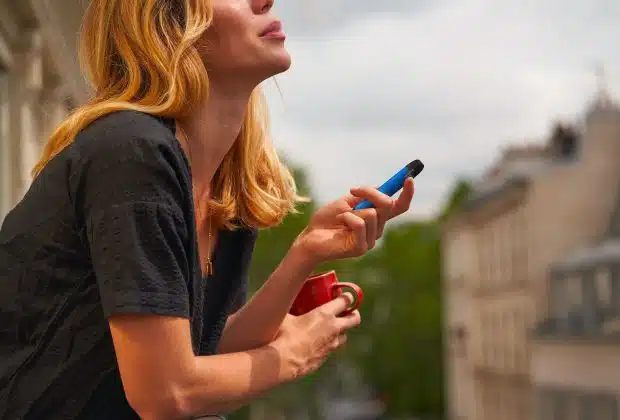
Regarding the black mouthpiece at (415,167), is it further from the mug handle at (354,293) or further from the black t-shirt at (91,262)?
the black t-shirt at (91,262)

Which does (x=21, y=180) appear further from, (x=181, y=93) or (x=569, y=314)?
(x=569, y=314)

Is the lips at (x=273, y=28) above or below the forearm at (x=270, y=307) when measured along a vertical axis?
above

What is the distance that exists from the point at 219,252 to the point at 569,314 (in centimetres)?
3381

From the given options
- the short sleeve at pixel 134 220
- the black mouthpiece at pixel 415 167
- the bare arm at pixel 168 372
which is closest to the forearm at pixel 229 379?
the bare arm at pixel 168 372

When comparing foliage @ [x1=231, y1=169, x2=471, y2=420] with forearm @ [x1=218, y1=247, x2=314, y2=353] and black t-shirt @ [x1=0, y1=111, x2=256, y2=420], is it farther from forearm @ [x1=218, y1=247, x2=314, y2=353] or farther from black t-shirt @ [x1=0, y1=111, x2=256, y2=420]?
black t-shirt @ [x1=0, y1=111, x2=256, y2=420]

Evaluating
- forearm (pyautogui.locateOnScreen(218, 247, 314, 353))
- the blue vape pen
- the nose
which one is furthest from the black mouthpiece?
the nose

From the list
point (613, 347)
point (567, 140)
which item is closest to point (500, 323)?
point (567, 140)

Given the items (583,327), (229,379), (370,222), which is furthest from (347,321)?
(583,327)

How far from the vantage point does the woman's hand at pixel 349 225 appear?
2184 mm

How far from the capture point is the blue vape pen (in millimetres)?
2258

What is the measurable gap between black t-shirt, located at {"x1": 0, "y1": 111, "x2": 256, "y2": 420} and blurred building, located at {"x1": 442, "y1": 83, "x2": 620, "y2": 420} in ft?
97.7

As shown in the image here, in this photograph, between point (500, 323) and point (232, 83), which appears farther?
point (500, 323)

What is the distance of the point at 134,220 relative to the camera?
1918 millimetres

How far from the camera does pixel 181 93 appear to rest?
6.86 feet
